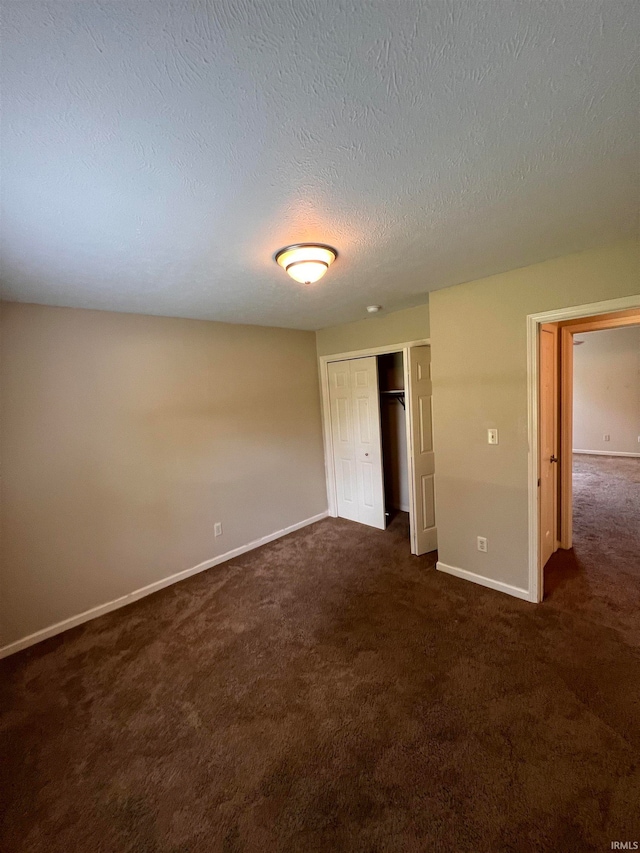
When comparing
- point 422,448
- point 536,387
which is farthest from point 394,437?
point 536,387

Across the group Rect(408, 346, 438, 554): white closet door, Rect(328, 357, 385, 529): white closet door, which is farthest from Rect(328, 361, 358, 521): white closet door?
Rect(408, 346, 438, 554): white closet door

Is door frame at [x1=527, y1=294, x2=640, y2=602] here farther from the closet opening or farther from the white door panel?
the closet opening

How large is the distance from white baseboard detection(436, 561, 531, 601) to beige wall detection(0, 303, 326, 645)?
6.00 ft

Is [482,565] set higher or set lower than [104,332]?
lower

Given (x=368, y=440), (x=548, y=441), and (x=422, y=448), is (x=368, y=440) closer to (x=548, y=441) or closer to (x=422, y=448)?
(x=422, y=448)

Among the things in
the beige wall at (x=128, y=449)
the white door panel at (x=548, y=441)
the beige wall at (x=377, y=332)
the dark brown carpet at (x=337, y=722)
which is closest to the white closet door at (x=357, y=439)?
the beige wall at (x=377, y=332)

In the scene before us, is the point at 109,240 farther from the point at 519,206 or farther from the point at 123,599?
the point at 123,599

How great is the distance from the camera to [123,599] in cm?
285

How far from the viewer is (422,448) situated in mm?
3375

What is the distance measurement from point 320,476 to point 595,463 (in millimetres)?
5613

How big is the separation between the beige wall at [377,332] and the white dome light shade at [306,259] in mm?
1654

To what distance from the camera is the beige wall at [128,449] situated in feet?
7.86

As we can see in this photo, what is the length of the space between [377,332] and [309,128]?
2721mm

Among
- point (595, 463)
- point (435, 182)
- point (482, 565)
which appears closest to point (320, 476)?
point (482, 565)
